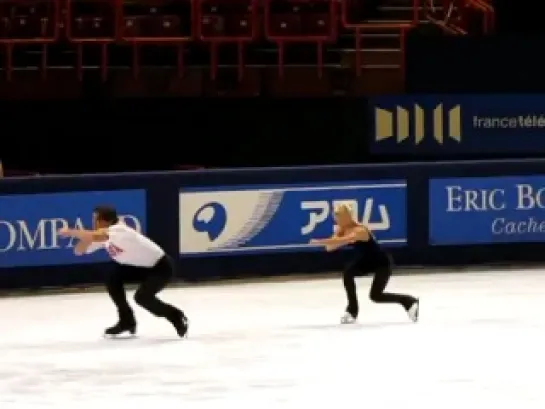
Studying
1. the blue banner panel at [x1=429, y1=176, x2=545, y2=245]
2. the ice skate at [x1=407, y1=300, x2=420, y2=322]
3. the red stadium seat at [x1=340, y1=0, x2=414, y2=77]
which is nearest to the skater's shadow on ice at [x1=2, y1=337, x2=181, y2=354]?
the ice skate at [x1=407, y1=300, x2=420, y2=322]

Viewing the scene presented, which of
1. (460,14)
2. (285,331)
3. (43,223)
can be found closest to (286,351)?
(285,331)

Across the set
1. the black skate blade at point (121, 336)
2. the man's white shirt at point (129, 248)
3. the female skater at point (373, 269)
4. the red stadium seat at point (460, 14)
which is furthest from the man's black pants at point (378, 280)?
the red stadium seat at point (460, 14)

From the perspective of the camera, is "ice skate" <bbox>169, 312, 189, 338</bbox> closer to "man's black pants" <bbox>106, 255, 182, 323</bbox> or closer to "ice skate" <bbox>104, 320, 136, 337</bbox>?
"man's black pants" <bbox>106, 255, 182, 323</bbox>

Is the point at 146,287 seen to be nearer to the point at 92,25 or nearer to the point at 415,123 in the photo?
the point at 92,25

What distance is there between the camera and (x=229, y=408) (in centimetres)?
1180

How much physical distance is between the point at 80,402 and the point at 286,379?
1.88m

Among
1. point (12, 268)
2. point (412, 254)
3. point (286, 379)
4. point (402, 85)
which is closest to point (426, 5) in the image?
point (402, 85)

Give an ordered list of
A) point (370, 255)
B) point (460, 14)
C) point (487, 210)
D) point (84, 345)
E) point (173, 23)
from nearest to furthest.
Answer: point (84, 345) < point (370, 255) < point (487, 210) < point (173, 23) < point (460, 14)

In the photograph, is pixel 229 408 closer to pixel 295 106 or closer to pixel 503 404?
pixel 503 404

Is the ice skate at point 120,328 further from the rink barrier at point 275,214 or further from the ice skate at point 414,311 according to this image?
the rink barrier at point 275,214

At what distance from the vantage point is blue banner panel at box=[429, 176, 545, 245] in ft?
68.7

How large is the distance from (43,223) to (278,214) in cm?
315

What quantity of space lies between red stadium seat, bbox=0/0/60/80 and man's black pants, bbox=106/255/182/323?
23.7 feet

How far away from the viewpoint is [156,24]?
2264 centimetres
